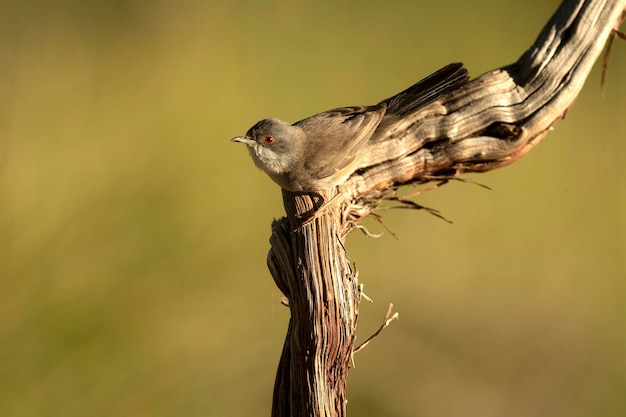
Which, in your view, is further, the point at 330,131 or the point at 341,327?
the point at 330,131

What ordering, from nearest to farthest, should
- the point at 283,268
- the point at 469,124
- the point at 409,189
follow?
1. the point at 283,268
2. the point at 469,124
3. the point at 409,189

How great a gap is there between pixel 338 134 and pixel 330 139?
3cm

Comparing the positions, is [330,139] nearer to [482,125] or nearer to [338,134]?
[338,134]

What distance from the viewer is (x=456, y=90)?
193cm

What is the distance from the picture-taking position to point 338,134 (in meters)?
1.90

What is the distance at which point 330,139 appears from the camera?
6.25ft

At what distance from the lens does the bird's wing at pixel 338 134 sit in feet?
6.03

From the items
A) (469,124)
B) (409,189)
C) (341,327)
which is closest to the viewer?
(341,327)

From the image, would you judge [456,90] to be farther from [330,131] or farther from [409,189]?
[409,189]

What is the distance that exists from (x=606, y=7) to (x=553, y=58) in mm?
208

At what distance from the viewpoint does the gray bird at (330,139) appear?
184 cm

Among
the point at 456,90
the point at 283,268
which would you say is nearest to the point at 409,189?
the point at 456,90

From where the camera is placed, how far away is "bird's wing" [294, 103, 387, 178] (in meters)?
1.84

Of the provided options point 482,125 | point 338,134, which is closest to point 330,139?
point 338,134
